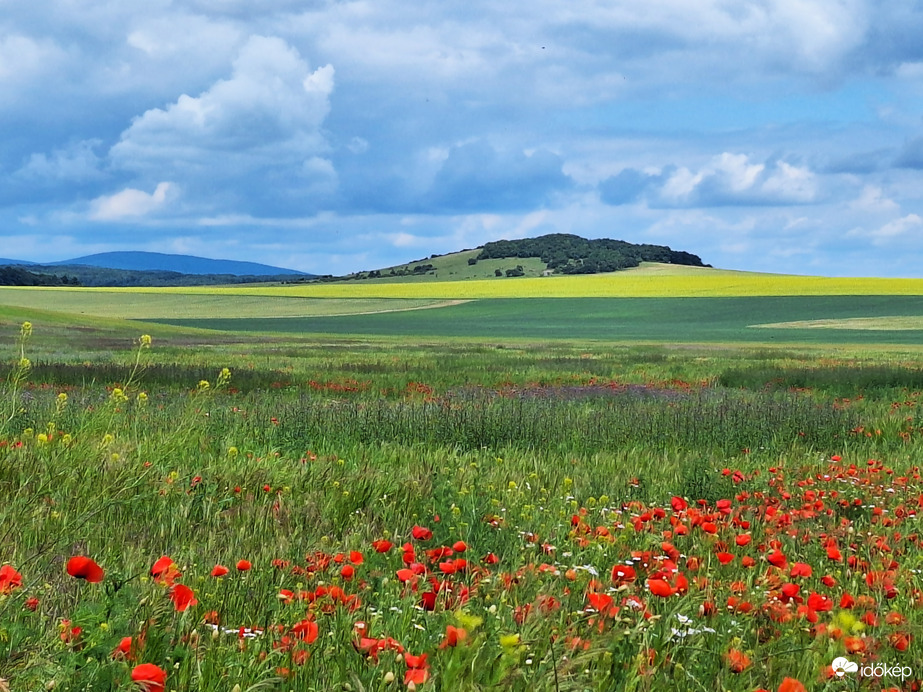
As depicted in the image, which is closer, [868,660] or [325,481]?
[868,660]

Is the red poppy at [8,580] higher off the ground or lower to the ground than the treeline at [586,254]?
lower

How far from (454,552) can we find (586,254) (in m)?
173

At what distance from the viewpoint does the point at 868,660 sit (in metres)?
3.32

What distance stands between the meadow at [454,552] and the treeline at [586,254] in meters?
139

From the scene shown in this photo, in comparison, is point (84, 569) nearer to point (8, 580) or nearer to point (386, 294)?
point (8, 580)

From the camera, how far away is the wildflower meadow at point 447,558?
2.75 metres

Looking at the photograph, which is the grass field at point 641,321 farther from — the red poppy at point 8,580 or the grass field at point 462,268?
the red poppy at point 8,580

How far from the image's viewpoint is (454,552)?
4.36 meters

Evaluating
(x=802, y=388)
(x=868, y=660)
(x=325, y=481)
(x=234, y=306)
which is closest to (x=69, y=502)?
(x=325, y=481)

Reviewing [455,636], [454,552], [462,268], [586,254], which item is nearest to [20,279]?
[462,268]

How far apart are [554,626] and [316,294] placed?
372 feet

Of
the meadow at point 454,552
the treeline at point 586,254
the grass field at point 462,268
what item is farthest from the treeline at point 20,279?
the meadow at point 454,552

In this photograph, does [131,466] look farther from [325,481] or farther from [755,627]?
[755,627]

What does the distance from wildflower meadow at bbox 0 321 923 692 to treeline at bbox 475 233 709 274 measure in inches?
5561
